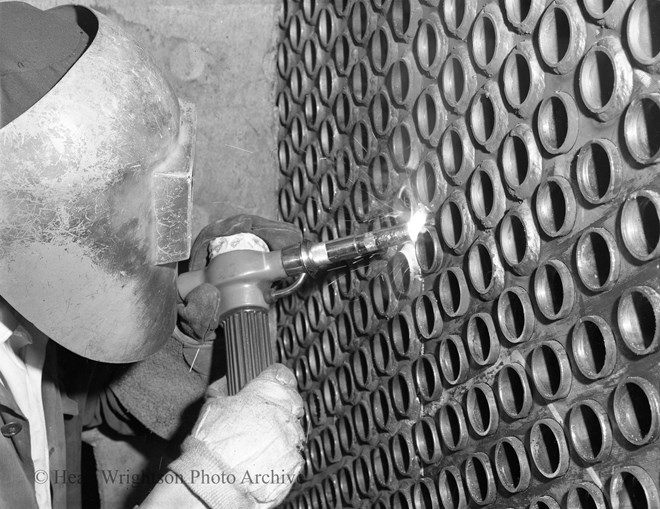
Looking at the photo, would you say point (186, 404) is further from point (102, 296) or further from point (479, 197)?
point (479, 197)

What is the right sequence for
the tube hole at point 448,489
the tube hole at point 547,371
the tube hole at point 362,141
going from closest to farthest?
the tube hole at point 547,371, the tube hole at point 448,489, the tube hole at point 362,141

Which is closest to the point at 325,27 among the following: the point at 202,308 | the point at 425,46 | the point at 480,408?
the point at 425,46

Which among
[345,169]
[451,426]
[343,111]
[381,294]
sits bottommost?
[451,426]

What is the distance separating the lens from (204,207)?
2568 millimetres

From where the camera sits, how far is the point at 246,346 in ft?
6.25

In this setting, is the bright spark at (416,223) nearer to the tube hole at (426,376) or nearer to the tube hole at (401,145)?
the tube hole at (401,145)

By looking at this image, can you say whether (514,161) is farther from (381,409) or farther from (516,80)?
(381,409)

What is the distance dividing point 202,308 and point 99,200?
586 mm

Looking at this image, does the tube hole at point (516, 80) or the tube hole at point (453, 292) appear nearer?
the tube hole at point (516, 80)

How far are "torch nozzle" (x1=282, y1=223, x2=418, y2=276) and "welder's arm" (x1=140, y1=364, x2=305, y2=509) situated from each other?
37cm

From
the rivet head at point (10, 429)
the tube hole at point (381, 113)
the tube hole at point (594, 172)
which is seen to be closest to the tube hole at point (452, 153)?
the tube hole at point (381, 113)

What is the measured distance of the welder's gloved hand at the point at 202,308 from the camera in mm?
1940

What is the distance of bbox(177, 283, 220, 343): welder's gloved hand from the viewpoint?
76.4 inches

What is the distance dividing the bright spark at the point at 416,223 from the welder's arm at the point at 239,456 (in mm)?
483
